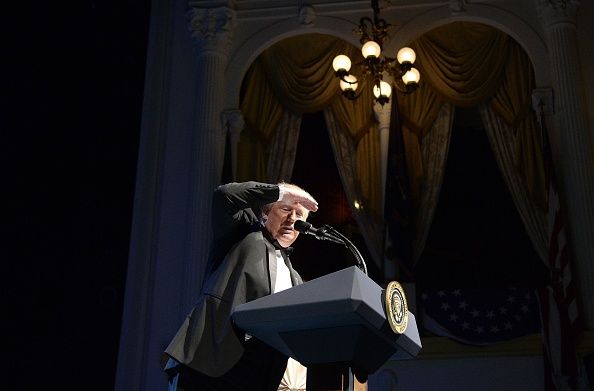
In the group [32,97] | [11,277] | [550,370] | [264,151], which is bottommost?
[550,370]

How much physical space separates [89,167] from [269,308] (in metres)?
6.09

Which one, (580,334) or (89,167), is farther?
(89,167)

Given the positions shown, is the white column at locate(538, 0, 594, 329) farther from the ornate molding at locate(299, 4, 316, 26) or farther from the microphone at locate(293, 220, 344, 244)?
the microphone at locate(293, 220, 344, 244)

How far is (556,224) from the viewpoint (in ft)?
21.4

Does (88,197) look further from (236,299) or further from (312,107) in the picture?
(236,299)

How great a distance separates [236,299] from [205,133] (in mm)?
4993

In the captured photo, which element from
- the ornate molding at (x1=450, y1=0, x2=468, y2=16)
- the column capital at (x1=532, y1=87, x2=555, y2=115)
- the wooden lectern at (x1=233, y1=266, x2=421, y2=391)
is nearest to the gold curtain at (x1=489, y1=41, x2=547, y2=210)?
the column capital at (x1=532, y1=87, x2=555, y2=115)

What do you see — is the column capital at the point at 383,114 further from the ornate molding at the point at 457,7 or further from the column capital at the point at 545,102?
the column capital at the point at 545,102

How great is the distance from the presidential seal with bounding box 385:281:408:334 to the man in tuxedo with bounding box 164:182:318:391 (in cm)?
49

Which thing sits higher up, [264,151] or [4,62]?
[4,62]

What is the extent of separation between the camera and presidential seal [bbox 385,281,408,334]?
7.35 feet

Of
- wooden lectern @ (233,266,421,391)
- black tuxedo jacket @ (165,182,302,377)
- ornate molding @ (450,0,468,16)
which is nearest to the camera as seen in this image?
wooden lectern @ (233,266,421,391)

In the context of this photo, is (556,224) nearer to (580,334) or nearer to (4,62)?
(580,334)

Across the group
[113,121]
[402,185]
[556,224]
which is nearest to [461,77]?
[402,185]
